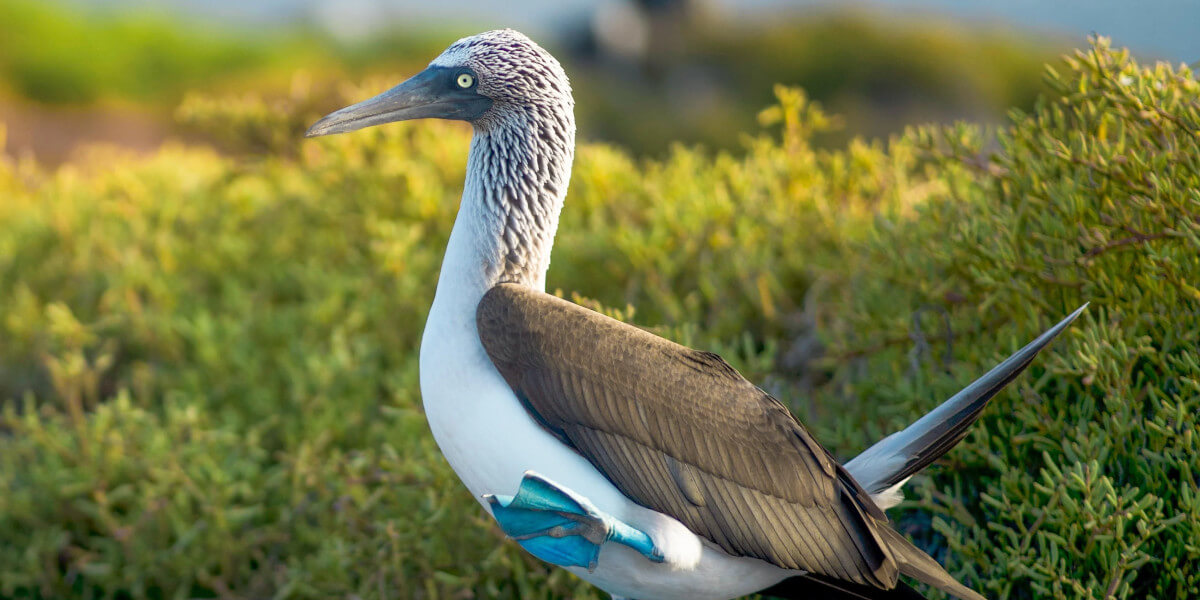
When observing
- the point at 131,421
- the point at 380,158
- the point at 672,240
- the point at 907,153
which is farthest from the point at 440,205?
the point at 907,153

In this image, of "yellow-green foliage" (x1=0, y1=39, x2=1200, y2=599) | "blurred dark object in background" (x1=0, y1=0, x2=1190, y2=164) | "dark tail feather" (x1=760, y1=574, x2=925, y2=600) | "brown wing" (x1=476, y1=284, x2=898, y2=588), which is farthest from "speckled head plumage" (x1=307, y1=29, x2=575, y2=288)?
"blurred dark object in background" (x1=0, y1=0, x2=1190, y2=164)

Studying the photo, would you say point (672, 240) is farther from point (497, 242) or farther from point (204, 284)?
point (204, 284)

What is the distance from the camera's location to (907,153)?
5.29 meters

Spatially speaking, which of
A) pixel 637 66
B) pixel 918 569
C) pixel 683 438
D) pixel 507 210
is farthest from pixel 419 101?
pixel 637 66

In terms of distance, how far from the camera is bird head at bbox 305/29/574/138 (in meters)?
2.69

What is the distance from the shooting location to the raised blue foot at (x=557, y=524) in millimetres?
2201

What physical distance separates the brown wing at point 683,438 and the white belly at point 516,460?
0.03 meters

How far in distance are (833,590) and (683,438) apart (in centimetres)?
61

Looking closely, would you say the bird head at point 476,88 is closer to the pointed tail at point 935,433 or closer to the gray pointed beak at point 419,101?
the gray pointed beak at point 419,101

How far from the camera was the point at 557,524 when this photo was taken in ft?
7.38

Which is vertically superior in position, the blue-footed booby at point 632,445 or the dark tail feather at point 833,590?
the blue-footed booby at point 632,445

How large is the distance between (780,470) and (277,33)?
18346 mm

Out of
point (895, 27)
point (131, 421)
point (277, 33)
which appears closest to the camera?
point (131, 421)

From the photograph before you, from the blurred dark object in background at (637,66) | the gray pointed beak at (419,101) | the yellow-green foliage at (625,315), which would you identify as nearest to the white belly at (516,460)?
the gray pointed beak at (419,101)
